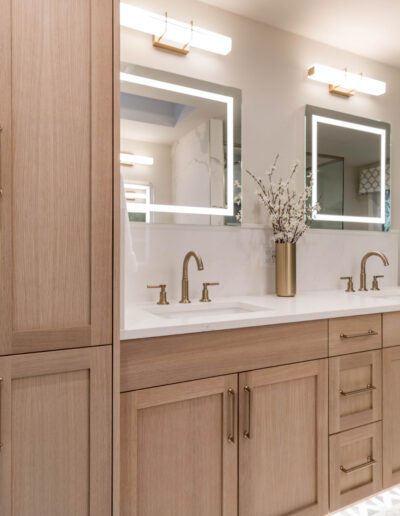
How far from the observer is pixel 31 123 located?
40.1 inches

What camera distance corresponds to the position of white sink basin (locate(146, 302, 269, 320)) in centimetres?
168

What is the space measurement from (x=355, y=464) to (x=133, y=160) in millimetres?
1626

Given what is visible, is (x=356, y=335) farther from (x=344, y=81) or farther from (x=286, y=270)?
(x=344, y=81)

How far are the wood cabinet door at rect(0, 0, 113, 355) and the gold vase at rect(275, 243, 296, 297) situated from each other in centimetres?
111

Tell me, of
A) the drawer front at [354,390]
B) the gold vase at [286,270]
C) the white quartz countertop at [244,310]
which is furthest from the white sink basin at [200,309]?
the drawer front at [354,390]

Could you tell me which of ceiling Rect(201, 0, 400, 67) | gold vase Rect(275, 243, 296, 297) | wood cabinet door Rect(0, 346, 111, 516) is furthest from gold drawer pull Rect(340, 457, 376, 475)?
ceiling Rect(201, 0, 400, 67)

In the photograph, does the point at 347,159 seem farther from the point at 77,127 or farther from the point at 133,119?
the point at 77,127

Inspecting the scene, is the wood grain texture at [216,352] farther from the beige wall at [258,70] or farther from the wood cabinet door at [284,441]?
the beige wall at [258,70]

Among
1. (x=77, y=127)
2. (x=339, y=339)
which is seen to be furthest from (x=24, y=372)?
(x=339, y=339)

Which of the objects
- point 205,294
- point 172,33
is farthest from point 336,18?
point 205,294

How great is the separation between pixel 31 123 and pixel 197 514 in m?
1.32

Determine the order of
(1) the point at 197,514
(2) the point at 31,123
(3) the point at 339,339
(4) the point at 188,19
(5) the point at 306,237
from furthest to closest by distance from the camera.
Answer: (5) the point at 306,237 → (4) the point at 188,19 → (3) the point at 339,339 → (1) the point at 197,514 → (2) the point at 31,123

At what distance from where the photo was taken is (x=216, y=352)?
133cm

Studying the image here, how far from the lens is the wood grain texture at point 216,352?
121 centimetres
